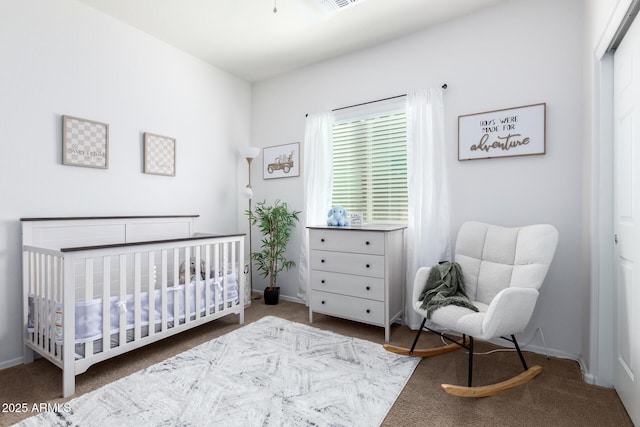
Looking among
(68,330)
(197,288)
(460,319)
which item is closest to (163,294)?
(197,288)

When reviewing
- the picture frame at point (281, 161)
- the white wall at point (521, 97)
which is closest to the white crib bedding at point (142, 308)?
the picture frame at point (281, 161)

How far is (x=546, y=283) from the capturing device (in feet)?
7.48

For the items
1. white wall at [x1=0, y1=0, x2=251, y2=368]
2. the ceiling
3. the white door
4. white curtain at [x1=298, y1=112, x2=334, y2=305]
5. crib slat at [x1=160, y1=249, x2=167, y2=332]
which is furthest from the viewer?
white curtain at [x1=298, y1=112, x2=334, y2=305]

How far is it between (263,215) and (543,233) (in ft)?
8.44

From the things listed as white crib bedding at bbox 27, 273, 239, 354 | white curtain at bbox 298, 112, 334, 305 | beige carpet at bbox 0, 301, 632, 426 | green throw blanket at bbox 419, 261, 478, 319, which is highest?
white curtain at bbox 298, 112, 334, 305

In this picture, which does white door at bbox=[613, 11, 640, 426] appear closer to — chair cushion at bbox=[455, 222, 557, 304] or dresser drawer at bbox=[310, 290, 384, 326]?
chair cushion at bbox=[455, 222, 557, 304]

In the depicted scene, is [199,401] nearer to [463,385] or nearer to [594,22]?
[463,385]

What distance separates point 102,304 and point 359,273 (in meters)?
1.82

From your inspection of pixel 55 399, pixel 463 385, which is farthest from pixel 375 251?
pixel 55 399

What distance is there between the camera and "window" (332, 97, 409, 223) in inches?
117

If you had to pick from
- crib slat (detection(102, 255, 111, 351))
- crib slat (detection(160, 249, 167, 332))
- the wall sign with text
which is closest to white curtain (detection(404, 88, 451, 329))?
the wall sign with text

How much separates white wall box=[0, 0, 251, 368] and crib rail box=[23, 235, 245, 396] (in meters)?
0.33

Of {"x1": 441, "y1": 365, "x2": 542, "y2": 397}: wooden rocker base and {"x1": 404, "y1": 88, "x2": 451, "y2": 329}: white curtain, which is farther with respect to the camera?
{"x1": 404, "y1": 88, "x2": 451, "y2": 329}: white curtain

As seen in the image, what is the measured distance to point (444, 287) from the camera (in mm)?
2160
